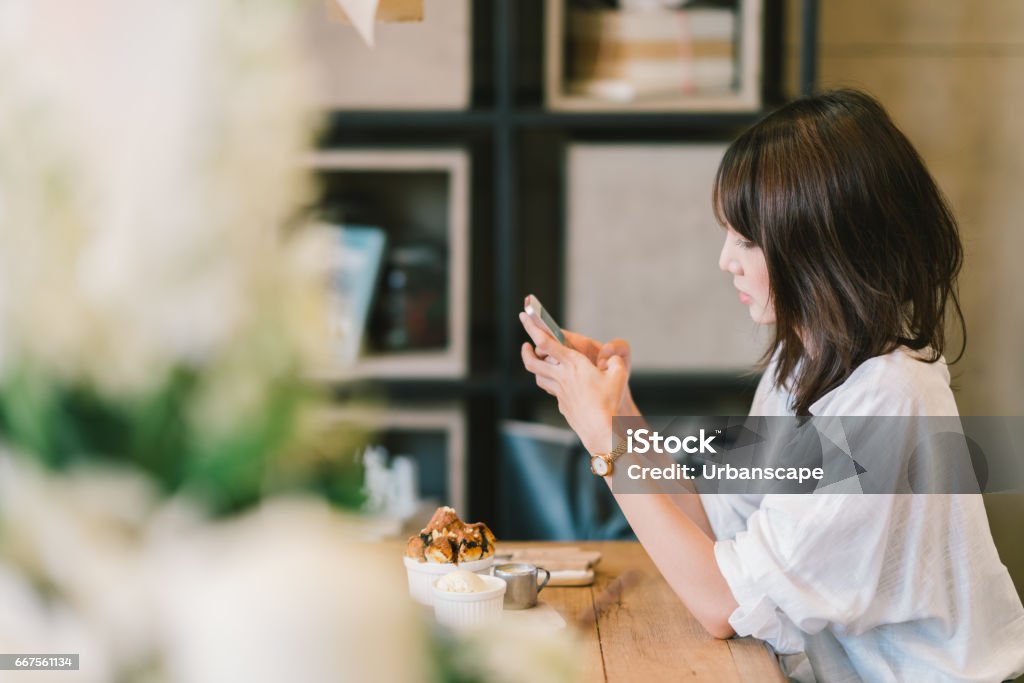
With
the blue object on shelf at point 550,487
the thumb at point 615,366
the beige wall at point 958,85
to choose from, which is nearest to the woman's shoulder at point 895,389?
the thumb at point 615,366

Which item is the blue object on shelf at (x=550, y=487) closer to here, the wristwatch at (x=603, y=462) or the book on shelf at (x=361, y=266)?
the book on shelf at (x=361, y=266)

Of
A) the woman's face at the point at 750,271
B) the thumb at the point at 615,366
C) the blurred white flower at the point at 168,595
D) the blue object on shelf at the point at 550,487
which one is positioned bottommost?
the blue object on shelf at the point at 550,487

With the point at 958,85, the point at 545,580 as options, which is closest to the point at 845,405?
the point at 545,580

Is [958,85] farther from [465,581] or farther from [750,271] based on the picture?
[465,581]

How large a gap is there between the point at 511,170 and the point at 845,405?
1189mm

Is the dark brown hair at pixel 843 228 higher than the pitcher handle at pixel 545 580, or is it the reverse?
the dark brown hair at pixel 843 228

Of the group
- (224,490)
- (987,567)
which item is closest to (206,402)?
(224,490)

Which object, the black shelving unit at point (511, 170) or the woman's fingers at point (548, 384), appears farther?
the black shelving unit at point (511, 170)

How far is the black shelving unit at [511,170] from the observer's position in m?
2.25

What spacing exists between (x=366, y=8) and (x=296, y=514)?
62 centimetres

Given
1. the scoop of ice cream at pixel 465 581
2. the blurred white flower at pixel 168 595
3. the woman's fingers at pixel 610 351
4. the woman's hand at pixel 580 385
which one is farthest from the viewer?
the woman's fingers at pixel 610 351

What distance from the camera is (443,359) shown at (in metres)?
2.33

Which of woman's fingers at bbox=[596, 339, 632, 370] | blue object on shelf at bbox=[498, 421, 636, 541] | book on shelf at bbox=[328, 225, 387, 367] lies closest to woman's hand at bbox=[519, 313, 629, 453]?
woman's fingers at bbox=[596, 339, 632, 370]

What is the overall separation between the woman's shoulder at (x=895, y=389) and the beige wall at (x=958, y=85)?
1.48 meters
